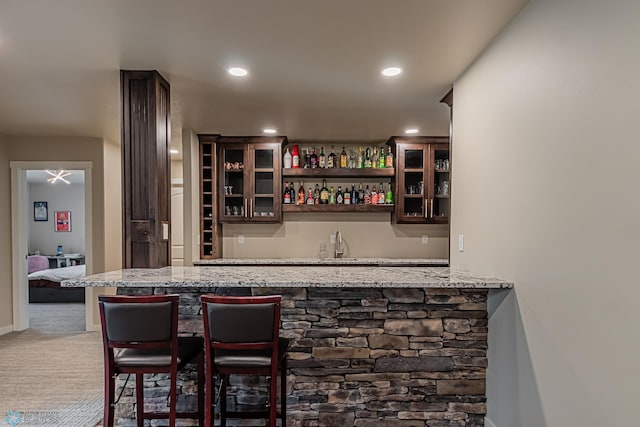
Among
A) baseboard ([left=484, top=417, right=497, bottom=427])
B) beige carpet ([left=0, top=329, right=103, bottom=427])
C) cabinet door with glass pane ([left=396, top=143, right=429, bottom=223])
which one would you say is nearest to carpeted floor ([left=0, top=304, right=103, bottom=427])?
beige carpet ([left=0, top=329, right=103, bottom=427])

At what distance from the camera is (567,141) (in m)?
1.63

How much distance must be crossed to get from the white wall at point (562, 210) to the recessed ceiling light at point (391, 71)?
1.70 ft

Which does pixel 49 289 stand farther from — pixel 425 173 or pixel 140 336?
pixel 425 173

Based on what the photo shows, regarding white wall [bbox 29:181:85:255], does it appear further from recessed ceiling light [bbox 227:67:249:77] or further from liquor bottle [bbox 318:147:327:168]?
recessed ceiling light [bbox 227:67:249:77]

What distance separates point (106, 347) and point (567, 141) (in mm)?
2360

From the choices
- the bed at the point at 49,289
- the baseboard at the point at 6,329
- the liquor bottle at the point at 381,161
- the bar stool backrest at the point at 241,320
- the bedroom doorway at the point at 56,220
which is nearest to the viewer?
the bar stool backrest at the point at 241,320

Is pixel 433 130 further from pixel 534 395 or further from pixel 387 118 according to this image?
pixel 534 395

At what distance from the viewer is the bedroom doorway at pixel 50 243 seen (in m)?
4.88

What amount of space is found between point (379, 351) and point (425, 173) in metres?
3.01

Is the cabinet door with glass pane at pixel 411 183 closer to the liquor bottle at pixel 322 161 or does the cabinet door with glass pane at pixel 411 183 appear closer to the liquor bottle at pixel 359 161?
the liquor bottle at pixel 359 161

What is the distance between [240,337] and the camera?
193 cm

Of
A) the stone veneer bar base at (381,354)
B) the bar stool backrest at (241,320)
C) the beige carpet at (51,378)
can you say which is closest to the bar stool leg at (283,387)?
the stone veneer bar base at (381,354)

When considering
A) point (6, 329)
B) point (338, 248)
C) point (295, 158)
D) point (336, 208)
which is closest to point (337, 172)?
point (336, 208)

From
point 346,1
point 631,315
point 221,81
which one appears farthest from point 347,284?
point 221,81
